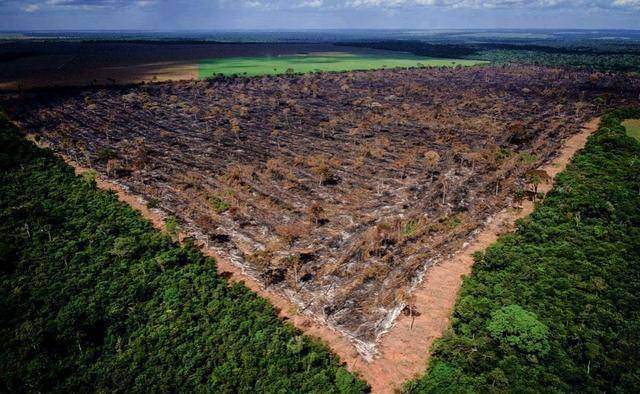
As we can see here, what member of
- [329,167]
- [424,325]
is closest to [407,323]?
[424,325]

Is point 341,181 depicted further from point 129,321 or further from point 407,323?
point 129,321

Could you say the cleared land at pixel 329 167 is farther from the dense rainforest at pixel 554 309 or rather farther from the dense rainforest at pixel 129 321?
the dense rainforest at pixel 554 309

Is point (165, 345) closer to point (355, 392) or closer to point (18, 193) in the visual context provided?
point (355, 392)

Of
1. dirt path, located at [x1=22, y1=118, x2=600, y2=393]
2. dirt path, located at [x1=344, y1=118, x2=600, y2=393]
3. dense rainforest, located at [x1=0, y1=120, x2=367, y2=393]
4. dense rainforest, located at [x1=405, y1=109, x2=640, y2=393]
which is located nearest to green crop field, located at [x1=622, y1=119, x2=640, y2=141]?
dense rainforest, located at [x1=405, y1=109, x2=640, y2=393]

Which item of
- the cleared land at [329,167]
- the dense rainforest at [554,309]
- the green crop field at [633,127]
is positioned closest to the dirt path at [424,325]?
the dense rainforest at [554,309]

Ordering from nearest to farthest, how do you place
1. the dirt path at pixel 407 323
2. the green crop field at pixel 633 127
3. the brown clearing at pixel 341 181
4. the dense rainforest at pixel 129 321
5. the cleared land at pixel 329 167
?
the dense rainforest at pixel 129 321
the dirt path at pixel 407 323
the brown clearing at pixel 341 181
the cleared land at pixel 329 167
the green crop field at pixel 633 127
